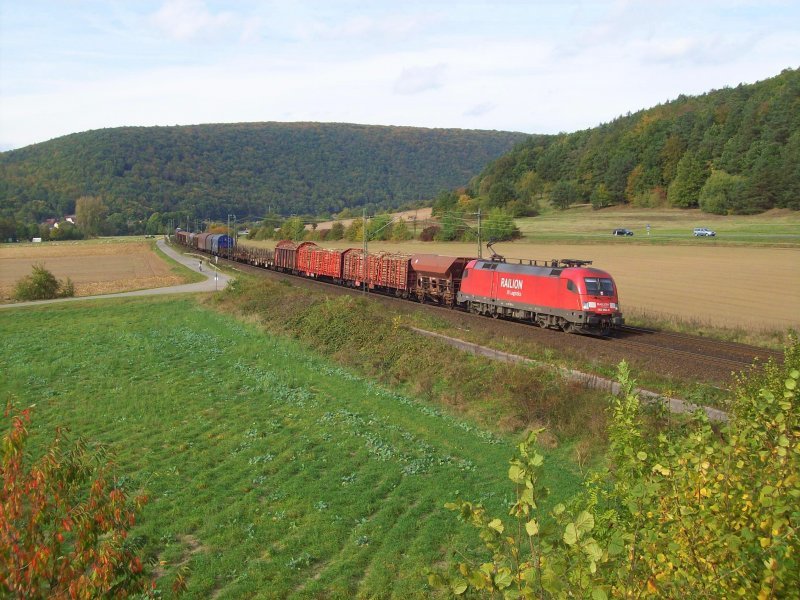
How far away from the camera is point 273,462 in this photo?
56.4 feet

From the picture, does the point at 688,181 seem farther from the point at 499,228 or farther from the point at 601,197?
the point at 499,228

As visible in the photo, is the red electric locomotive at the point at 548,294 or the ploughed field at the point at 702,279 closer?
the red electric locomotive at the point at 548,294

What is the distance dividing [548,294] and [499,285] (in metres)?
3.72

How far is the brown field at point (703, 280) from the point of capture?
3550 centimetres

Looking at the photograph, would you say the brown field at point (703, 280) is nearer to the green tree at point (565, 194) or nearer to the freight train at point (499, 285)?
the freight train at point (499, 285)

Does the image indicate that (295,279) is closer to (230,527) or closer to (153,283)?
(153,283)

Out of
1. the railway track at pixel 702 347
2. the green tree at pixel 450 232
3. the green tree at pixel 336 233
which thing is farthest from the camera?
the green tree at pixel 336 233

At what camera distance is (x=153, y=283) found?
64.4 meters

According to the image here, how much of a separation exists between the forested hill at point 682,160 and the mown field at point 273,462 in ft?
224

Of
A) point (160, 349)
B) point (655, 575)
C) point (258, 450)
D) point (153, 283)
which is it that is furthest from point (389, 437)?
point (153, 283)

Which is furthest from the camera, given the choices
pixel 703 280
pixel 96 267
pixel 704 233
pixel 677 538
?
pixel 96 267

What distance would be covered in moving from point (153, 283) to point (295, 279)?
51.0 feet

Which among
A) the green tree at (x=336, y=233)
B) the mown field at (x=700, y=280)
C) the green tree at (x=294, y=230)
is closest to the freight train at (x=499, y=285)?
the mown field at (x=700, y=280)

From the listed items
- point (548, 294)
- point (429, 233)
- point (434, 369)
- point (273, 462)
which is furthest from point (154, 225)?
point (273, 462)
